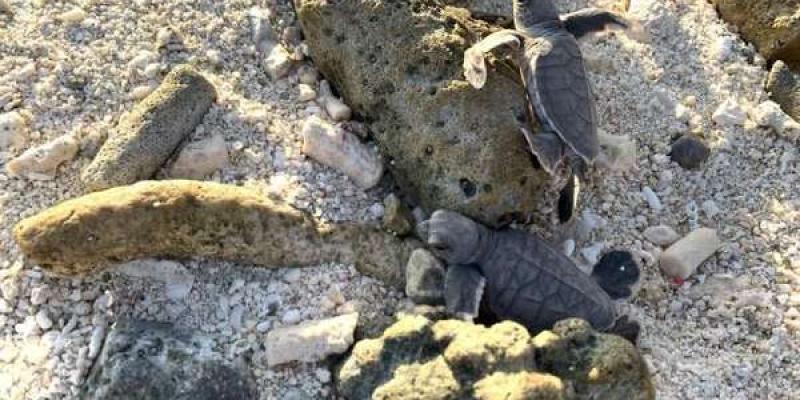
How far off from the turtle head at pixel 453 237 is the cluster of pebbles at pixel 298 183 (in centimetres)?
21

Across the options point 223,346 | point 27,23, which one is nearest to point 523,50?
point 223,346

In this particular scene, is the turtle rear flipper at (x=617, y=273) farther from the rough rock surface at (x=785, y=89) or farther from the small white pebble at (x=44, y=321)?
the small white pebble at (x=44, y=321)

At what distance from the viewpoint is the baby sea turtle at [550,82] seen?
2.75m

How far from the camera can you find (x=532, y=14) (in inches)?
124

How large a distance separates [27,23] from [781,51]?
3004 mm

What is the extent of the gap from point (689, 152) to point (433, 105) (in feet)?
3.52

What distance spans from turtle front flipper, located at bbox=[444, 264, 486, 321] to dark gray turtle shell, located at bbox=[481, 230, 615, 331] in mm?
76

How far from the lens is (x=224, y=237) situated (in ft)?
8.64

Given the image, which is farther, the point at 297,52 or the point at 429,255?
the point at 297,52

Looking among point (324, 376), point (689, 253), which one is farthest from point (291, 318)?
point (689, 253)

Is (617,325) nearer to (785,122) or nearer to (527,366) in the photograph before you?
(527,366)

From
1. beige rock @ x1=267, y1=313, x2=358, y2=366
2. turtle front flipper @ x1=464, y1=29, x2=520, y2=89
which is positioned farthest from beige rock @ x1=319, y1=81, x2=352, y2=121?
beige rock @ x1=267, y1=313, x2=358, y2=366

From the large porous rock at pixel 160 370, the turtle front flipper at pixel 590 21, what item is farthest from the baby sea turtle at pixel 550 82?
the large porous rock at pixel 160 370

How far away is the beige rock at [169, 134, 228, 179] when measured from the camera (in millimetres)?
2834
